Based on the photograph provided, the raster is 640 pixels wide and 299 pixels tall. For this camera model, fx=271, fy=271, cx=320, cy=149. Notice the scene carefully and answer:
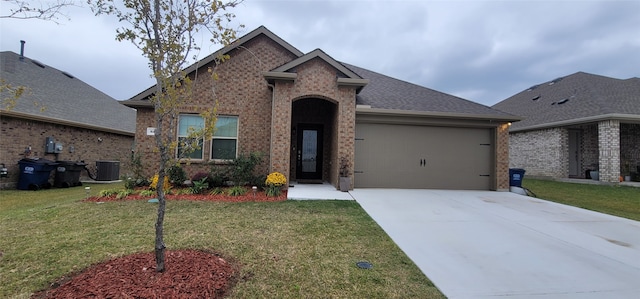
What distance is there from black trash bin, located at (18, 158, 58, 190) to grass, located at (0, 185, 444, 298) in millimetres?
3594

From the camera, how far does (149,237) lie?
4.18m

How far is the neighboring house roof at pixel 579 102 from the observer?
1248 cm

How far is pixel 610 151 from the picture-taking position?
39.3ft

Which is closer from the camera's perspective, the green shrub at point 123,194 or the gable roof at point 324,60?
the green shrub at point 123,194

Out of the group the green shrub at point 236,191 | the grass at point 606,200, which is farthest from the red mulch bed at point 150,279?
the grass at point 606,200

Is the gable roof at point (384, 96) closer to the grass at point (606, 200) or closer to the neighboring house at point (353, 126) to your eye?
the neighboring house at point (353, 126)

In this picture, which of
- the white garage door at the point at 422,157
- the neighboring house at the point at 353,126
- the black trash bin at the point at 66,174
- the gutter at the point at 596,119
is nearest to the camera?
the neighboring house at the point at 353,126

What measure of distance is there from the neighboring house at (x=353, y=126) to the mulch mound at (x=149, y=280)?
549 cm

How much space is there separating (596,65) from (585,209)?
27410 mm

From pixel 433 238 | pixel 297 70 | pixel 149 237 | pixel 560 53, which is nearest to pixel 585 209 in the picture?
pixel 433 238

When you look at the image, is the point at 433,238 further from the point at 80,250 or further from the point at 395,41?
the point at 395,41

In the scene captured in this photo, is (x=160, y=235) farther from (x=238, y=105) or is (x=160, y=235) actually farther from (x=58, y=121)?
(x=58, y=121)

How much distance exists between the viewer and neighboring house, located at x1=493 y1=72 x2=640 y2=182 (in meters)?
12.1

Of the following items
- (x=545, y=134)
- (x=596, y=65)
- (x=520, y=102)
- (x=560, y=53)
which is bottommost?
(x=545, y=134)
